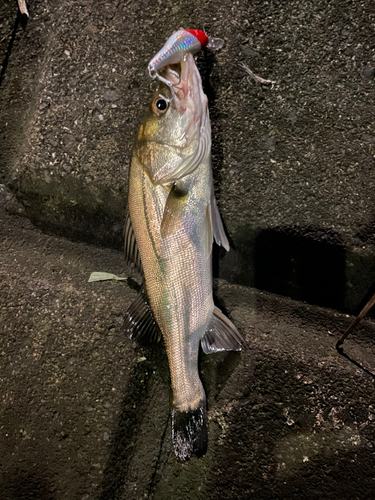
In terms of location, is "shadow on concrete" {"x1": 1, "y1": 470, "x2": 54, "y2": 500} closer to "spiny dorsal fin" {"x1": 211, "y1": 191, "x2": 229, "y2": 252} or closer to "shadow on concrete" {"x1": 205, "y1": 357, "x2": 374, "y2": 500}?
"shadow on concrete" {"x1": 205, "y1": 357, "x2": 374, "y2": 500}

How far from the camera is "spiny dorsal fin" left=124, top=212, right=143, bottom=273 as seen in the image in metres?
2.02

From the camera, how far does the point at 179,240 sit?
188cm

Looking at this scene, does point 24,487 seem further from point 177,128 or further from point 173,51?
point 173,51

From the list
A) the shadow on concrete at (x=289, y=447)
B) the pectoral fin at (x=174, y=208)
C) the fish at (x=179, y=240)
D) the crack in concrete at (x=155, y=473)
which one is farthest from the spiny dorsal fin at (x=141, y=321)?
the shadow on concrete at (x=289, y=447)

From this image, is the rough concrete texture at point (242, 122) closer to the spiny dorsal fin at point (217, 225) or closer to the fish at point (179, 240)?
the spiny dorsal fin at point (217, 225)

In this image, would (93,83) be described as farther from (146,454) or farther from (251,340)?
(146,454)

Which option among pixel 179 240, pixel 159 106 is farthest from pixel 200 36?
pixel 179 240

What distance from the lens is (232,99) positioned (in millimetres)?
2150

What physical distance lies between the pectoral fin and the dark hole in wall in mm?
652

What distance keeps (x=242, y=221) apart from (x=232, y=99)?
787 millimetres

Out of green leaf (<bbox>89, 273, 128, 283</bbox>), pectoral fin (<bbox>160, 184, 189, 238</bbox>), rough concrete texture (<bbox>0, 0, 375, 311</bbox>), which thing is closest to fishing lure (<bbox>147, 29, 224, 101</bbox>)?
rough concrete texture (<bbox>0, 0, 375, 311</bbox>)

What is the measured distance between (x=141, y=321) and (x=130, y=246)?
47cm

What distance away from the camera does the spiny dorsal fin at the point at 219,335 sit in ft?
6.81

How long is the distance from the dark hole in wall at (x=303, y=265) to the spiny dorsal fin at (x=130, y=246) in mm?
802
